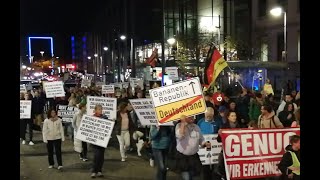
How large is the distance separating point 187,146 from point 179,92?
1064mm

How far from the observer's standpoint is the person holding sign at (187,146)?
8164 millimetres

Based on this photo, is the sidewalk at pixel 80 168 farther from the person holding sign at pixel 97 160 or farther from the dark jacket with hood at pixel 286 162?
the dark jacket with hood at pixel 286 162

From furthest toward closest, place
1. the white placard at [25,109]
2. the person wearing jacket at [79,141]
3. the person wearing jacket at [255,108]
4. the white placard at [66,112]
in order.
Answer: the white placard at [66,112] < the white placard at [25,109] < the person wearing jacket at [255,108] < the person wearing jacket at [79,141]

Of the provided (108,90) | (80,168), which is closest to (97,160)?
(80,168)

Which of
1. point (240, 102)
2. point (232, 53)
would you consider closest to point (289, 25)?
point (232, 53)

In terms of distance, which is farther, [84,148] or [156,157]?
[84,148]

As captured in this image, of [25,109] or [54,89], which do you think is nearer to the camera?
[25,109]

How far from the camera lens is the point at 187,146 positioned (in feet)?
26.8

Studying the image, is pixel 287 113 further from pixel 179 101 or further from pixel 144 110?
pixel 179 101

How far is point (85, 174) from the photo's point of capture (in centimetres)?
1073

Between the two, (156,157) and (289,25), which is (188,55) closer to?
(289,25)

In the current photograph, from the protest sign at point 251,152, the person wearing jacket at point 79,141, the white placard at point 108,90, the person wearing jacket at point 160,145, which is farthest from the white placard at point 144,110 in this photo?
the white placard at point 108,90

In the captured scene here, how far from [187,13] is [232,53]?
53.2 feet

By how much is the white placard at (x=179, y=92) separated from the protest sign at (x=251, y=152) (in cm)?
140
